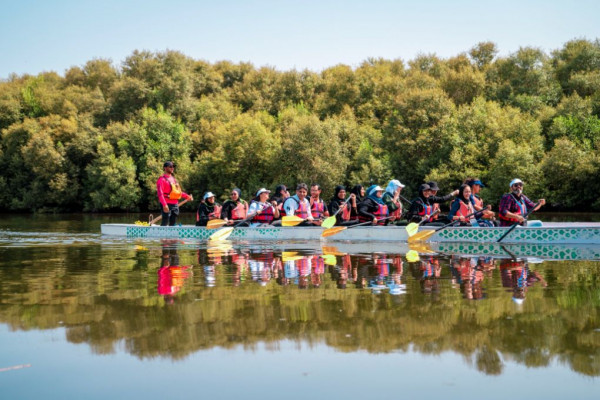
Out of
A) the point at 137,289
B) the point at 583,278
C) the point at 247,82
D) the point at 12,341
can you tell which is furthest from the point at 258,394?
the point at 247,82

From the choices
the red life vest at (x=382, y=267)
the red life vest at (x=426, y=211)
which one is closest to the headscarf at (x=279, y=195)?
the red life vest at (x=426, y=211)

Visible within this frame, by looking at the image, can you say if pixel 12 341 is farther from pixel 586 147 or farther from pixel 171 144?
pixel 171 144

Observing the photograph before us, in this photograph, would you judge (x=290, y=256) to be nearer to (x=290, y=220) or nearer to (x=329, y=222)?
(x=329, y=222)

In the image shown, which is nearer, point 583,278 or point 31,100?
point 583,278

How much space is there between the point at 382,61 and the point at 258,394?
6436 centimetres

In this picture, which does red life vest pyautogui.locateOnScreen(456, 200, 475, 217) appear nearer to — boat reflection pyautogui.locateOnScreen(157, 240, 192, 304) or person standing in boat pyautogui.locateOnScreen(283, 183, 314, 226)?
person standing in boat pyautogui.locateOnScreen(283, 183, 314, 226)

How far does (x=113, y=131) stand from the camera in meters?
53.8

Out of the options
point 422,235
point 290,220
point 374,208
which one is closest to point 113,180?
point 290,220

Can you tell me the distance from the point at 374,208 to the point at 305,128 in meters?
31.1

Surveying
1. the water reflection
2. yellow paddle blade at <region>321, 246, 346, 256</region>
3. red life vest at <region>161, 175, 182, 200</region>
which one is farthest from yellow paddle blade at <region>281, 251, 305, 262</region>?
red life vest at <region>161, 175, 182, 200</region>

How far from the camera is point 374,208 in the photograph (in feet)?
57.0

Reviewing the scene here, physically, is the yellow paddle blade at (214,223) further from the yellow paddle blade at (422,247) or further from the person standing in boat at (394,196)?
the yellow paddle blade at (422,247)

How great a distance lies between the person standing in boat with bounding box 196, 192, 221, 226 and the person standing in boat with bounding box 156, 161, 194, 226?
712 mm

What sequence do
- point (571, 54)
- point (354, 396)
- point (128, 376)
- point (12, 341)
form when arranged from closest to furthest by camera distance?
1. point (354, 396)
2. point (128, 376)
3. point (12, 341)
4. point (571, 54)
